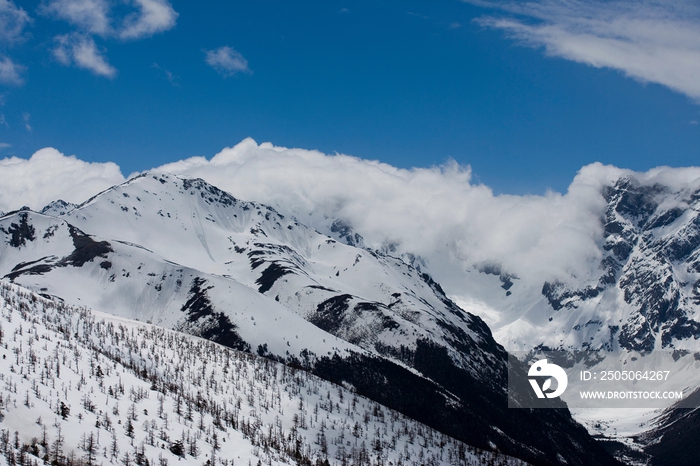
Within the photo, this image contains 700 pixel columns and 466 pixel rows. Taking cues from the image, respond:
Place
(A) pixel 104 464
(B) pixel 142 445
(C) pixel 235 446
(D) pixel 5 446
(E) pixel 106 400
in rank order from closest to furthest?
(D) pixel 5 446
(A) pixel 104 464
(B) pixel 142 445
(E) pixel 106 400
(C) pixel 235 446

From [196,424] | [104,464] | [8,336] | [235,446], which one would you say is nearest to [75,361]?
[8,336]

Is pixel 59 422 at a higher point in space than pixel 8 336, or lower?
lower

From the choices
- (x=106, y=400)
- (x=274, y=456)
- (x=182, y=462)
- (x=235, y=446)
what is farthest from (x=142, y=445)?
(x=274, y=456)

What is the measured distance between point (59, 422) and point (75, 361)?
182 ft

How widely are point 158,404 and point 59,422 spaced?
51.9 meters

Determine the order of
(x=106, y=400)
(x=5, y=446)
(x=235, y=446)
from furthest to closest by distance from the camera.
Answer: (x=235, y=446) → (x=106, y=400) → (x=5, y=446)

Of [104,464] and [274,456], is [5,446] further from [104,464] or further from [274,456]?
[274,456]

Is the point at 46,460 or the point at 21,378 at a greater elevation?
the point at 21,378

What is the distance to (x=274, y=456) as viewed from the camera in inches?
7608

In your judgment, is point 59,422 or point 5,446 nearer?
point 5,446

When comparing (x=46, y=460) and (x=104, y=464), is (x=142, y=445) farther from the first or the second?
(x=46, y=460)

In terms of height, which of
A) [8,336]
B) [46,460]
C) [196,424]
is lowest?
[46,460]

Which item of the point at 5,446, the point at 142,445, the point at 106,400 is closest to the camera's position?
the point at 5,446

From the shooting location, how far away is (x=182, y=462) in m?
153
